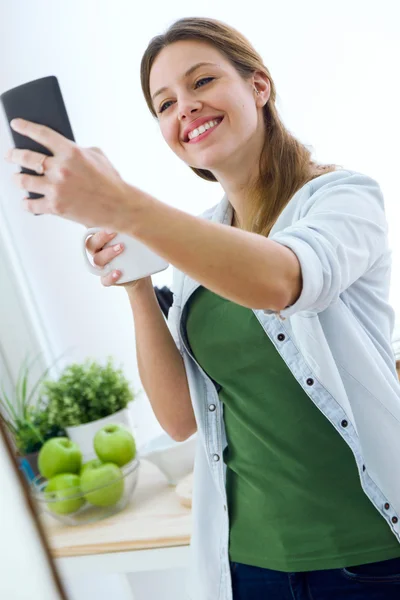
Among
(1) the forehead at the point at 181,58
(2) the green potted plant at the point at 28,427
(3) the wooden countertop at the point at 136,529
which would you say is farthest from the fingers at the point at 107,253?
(2) the green potted plant at the point at 28,427

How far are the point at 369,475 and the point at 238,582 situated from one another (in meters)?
0.16

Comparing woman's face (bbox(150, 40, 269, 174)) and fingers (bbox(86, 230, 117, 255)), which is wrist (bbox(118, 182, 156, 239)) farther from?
woman's face (bbox(150, 40, 269, 174))

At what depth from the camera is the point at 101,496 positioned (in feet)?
3.01

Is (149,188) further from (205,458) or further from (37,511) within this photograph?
(37,511)

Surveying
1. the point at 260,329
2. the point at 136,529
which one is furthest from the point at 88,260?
the point at 136,529

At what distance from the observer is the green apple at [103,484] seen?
90 centimetres

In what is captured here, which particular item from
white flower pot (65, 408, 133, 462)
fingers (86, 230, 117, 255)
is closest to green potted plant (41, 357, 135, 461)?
white flower pot (65, 408, 133, 462)

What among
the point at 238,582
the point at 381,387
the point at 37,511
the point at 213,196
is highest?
the point at 213,196

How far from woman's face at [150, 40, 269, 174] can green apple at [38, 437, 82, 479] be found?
461mm

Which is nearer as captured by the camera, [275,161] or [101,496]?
[275,161]

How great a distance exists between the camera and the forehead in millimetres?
704

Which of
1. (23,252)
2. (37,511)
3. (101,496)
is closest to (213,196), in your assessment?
(23,252)

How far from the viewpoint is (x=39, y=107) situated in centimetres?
40

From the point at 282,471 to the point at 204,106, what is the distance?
34cm
